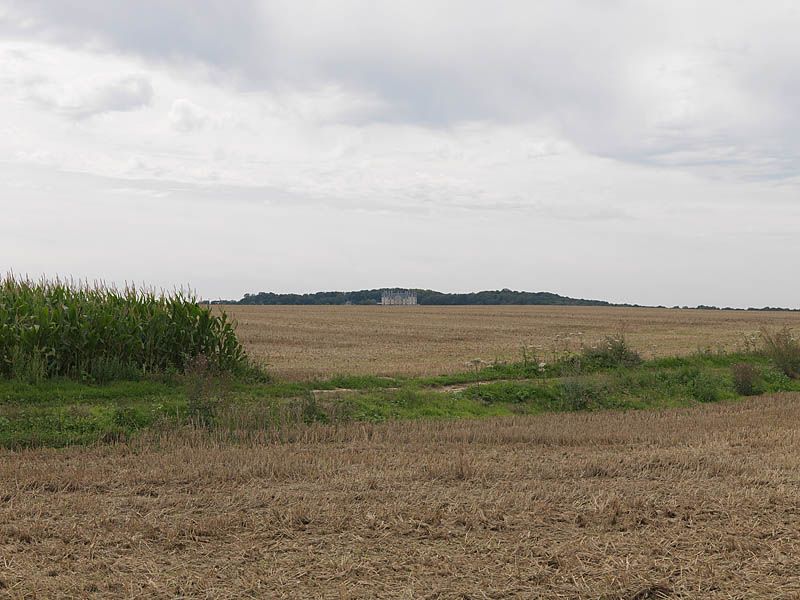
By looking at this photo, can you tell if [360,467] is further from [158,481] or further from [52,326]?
[52,326]

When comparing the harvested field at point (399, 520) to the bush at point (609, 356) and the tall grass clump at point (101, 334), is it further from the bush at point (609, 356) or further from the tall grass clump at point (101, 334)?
the bush at point (609, 356)

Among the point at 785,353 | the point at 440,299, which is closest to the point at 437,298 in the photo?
the point at 440,299

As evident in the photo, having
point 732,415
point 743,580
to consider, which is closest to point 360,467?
point 743,580

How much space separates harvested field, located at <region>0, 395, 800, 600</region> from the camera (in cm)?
646

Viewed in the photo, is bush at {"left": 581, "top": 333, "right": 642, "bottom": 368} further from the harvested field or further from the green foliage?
the harvested field

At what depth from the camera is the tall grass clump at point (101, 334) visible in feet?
57.9

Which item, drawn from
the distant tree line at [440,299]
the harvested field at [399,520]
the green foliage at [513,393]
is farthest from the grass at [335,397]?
the distant tree line at [440,299]

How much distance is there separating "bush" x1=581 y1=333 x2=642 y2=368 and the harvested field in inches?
438

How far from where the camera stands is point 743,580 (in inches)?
260

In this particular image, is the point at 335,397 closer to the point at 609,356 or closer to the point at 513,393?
the point at 513,393

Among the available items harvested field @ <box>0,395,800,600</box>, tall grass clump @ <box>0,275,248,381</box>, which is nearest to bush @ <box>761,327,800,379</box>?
harvested field @ <box>0,395,800,600</box>

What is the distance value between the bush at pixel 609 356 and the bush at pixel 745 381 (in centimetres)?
311

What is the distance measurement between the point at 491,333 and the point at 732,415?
3347 centimetres

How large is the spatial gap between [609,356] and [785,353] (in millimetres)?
5873
